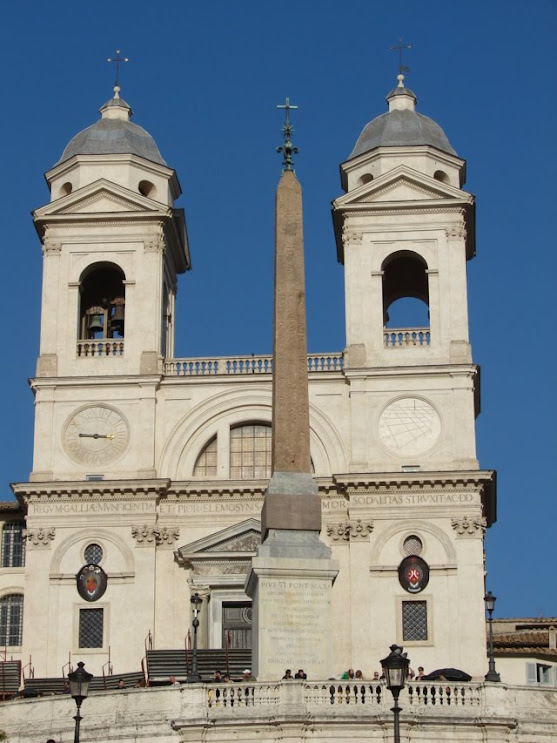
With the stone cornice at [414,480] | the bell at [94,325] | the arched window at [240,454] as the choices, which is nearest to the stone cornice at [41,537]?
the arched window at [240,454]

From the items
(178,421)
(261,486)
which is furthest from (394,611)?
(178,421)

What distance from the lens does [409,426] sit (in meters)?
56.4

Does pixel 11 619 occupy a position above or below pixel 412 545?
below

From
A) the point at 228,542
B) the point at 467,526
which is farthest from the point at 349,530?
the point at 228,542

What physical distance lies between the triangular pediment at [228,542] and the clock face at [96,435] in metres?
4.10

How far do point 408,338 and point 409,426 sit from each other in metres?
3.11

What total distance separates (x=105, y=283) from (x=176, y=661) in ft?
51.0

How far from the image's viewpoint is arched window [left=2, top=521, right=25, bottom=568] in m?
60.8

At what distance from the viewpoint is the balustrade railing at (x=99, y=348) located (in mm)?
58250

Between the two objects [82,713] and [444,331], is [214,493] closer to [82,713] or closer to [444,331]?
[444,331]

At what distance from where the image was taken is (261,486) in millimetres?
55688

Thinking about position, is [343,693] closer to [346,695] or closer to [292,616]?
[346,695]

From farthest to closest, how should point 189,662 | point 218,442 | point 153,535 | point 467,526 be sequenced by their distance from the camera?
point 218,442 < point 153,535 < point 467,526 < point 189,662

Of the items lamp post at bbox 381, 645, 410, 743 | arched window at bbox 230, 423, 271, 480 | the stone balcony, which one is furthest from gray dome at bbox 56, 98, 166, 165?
lamp post at bbox 381, 645, 410, 743
